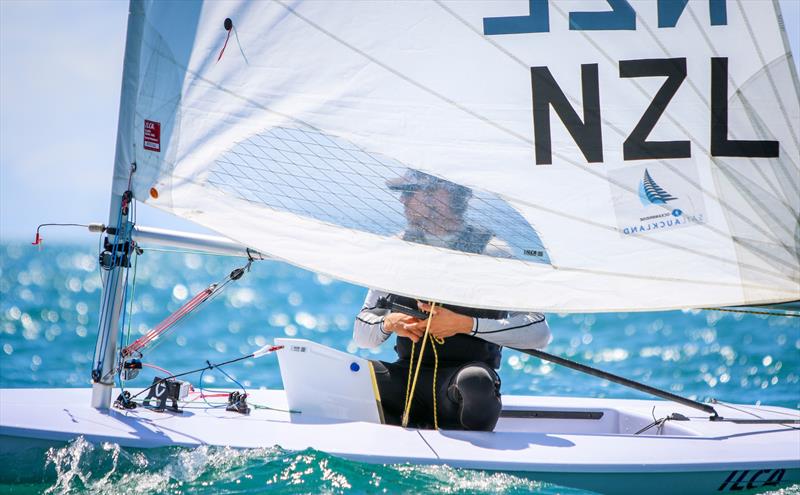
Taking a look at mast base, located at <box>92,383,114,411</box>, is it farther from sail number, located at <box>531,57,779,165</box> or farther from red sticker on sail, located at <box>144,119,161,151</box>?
sail number, located at <box>531,57,779,165</box>

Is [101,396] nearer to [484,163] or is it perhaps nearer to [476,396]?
[476,396]

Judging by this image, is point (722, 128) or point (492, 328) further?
point (492, 328)

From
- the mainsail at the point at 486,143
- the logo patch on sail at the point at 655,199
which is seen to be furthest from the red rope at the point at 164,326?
the logo patch on sail at the point at 655,199

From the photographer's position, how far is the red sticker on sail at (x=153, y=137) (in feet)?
9.17

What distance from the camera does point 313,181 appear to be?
9.23 feet

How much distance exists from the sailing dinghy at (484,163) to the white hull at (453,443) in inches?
0.5

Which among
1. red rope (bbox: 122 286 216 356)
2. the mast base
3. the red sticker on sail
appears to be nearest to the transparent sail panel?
the red sticker on sail

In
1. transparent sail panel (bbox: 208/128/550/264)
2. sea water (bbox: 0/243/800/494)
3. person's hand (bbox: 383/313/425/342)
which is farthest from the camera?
person's hand (bbox: 383/313/425/342)

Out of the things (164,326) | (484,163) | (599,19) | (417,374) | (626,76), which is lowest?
(417,374)

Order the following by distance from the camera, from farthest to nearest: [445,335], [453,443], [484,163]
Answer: [445,335]
[484,163]
[453,443]

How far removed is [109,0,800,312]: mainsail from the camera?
8.66ft

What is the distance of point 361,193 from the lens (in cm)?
280

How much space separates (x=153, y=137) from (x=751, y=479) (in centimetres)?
230

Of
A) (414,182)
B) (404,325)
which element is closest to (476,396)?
(404,325)
